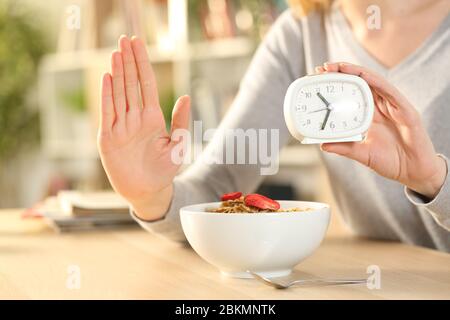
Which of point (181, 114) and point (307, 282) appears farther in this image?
point (181, 114)

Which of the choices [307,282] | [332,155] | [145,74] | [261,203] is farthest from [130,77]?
[332,155]

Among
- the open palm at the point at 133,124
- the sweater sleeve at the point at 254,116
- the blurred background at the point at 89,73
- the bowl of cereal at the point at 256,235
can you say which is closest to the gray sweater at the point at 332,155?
the sweater sleeve at the point at 254,116

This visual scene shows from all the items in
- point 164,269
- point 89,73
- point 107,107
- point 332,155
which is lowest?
point 164,269

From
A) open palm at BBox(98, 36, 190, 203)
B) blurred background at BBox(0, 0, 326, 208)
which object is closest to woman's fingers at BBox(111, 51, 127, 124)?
open palm at BBox(98, 36, 190, 203)

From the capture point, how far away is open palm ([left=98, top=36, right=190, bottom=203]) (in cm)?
97

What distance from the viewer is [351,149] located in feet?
2.92

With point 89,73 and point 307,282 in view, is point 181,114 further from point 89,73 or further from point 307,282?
point 89,73

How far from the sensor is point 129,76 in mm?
971

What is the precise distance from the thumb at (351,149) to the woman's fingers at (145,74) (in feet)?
0.85

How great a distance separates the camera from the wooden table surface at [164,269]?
79 centimetres

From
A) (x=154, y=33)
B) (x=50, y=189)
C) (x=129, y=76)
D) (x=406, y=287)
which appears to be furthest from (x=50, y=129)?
(x=406, y=287)

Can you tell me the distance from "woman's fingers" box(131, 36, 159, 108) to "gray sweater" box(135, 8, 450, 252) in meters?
0.22

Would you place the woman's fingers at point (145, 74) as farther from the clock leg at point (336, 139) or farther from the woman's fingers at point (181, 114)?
the clock leg at point (336, 139)
